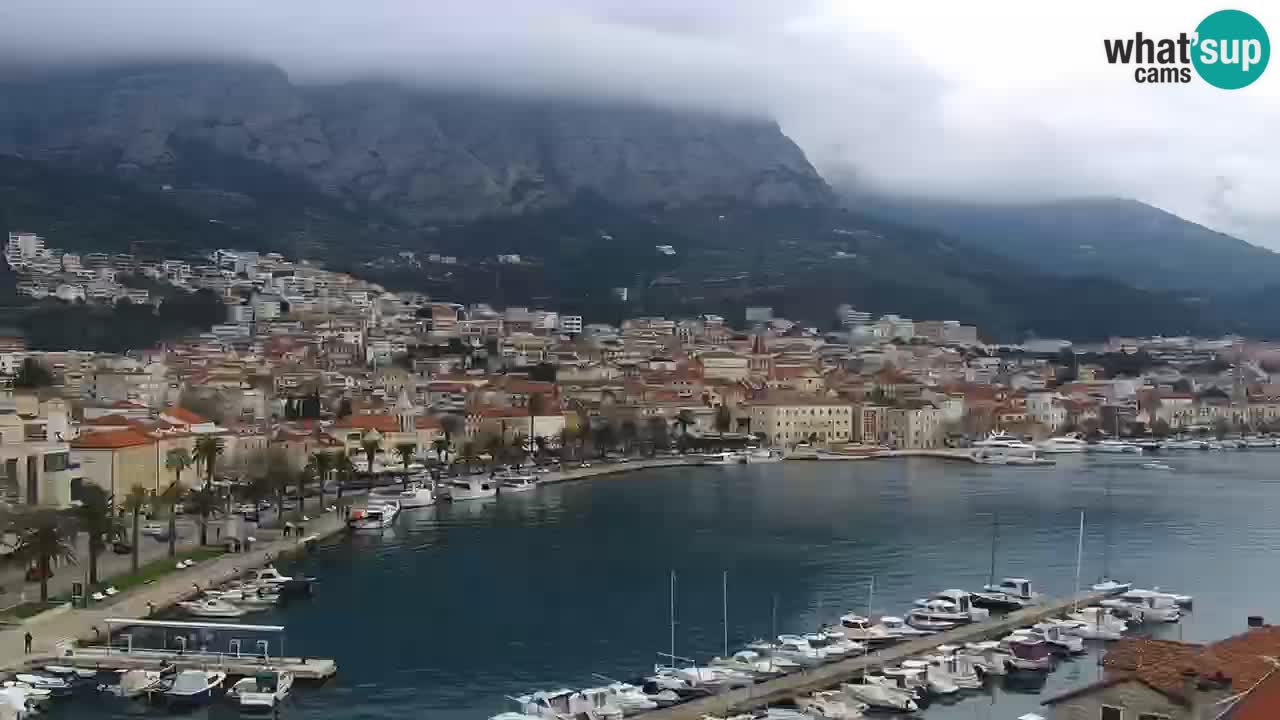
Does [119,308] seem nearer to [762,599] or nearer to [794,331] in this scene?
[794,331]

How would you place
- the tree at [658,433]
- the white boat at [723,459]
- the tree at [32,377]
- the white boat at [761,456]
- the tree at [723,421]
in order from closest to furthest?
the tree at [32,377] < the white boat at [723,459] < the white boat at [761,456] < the tree at [658,433] < the tree at [723,421]

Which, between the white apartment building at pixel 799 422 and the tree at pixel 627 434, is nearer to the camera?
the tree at pixel 627 434

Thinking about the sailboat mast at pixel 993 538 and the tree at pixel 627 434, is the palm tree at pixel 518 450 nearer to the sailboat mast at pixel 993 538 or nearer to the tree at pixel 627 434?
the tree at pixel 627 434

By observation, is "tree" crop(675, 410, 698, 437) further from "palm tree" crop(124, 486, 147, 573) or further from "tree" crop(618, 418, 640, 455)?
"palm tree" crop(124, 486, 147, 573)

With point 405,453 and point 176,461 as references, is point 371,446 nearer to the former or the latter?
point 405,453

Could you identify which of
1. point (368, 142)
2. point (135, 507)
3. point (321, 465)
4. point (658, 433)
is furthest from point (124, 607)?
point (368, 142)


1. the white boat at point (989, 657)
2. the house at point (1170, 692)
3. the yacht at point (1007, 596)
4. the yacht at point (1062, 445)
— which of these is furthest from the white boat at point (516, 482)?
the house at point (1170, 692)
